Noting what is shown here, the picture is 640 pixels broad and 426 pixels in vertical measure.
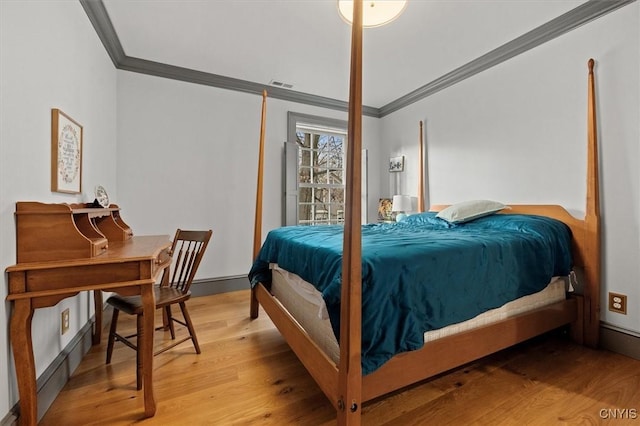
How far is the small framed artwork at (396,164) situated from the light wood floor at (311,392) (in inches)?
102

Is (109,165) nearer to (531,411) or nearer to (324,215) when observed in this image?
(324,215)

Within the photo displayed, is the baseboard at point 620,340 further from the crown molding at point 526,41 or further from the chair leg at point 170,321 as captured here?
the chair leg at point 170,321

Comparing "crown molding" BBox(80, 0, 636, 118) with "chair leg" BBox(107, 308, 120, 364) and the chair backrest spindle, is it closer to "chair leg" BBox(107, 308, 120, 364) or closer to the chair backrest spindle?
the chair backrest spindle

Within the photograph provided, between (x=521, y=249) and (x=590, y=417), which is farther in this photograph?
(x=521, y=249)

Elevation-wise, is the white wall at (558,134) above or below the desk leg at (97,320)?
above

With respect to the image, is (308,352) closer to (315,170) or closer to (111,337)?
(111,337)

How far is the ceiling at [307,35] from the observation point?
2139 mm

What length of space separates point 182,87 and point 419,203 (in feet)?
10.3

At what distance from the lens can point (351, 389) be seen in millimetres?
1098

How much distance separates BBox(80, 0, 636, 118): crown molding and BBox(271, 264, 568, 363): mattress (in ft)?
6.53

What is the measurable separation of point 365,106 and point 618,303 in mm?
3496

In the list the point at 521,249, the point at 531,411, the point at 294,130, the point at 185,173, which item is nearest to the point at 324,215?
the point at 294,130

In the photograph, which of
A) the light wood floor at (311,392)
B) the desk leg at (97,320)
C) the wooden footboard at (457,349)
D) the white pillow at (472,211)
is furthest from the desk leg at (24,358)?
the white pillow at (472,211)

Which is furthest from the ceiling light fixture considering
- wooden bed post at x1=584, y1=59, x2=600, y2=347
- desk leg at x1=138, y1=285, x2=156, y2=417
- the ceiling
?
desk leg at x1=138, y1=285, x2=156, y2=417
